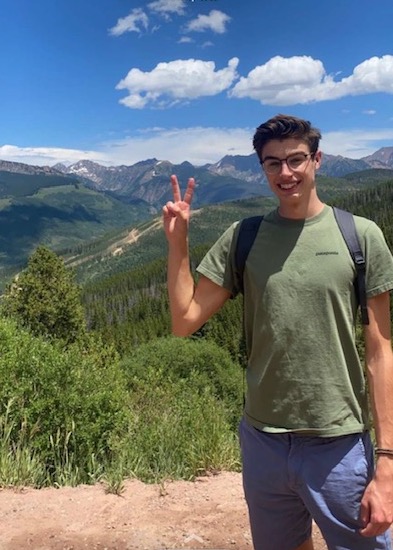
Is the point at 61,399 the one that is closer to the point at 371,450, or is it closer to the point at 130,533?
the point at 130,533

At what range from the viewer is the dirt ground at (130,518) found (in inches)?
183

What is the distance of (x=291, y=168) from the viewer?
270 centimetres

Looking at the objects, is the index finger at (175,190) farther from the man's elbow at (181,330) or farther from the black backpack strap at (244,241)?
the man's elbow at (181,330)

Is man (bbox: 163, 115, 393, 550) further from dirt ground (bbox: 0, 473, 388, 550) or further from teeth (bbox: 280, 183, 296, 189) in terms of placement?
dirt ground (bbox: 0, 473, 388, 550)

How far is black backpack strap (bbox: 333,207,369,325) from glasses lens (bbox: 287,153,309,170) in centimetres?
37

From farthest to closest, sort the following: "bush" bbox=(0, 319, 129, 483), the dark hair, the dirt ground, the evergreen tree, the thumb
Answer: the evergreen tree < "bush" bbox=(0, 319, 129, 483) < the dirt ground < the dark hair < the thumb

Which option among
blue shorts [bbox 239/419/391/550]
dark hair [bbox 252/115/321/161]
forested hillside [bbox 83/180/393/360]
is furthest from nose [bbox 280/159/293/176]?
forested hillside [bbox 83/180/393/360]

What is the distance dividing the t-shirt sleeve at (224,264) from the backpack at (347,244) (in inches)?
1.5

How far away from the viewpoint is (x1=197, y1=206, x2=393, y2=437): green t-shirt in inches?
103

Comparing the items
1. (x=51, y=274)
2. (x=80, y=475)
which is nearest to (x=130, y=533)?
(x=80, y=475)

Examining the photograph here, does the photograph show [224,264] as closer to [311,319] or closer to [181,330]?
[181,330]

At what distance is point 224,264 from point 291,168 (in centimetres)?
67

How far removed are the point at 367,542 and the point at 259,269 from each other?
5.12 feet

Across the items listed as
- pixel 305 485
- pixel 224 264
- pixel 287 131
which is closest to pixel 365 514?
pixel 305 485
